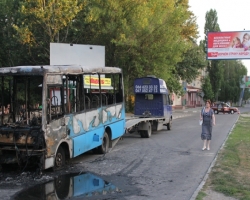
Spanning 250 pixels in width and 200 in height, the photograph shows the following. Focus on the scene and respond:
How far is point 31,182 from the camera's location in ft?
30.1

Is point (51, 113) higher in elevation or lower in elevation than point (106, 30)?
lower

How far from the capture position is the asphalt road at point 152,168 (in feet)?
27.4

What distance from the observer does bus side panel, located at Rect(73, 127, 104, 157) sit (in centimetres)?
1133

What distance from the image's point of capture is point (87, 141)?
12.1 m

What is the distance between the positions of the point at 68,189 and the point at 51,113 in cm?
213

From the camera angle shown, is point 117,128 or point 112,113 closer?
point 112,113

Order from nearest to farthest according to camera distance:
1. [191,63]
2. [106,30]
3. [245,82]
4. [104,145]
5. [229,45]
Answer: [104,145] → [106,30] → [229,45] → [191,63] → [245,82]

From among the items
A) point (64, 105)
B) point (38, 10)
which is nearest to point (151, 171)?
point (64, 105)

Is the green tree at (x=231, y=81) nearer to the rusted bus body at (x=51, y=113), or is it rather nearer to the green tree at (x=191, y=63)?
the green tree at (x=191, y=63)

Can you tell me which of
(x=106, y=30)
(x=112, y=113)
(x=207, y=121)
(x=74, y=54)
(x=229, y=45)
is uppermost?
(x=229, y=45)

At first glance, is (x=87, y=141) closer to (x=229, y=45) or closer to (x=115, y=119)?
(x=115, y=119)

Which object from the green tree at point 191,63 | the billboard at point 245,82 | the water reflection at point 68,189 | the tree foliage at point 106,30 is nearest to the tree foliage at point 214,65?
the billboard at point 245,82

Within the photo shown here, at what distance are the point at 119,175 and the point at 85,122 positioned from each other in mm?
2484

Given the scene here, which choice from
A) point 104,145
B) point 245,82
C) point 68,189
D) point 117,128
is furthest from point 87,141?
point 245,82
